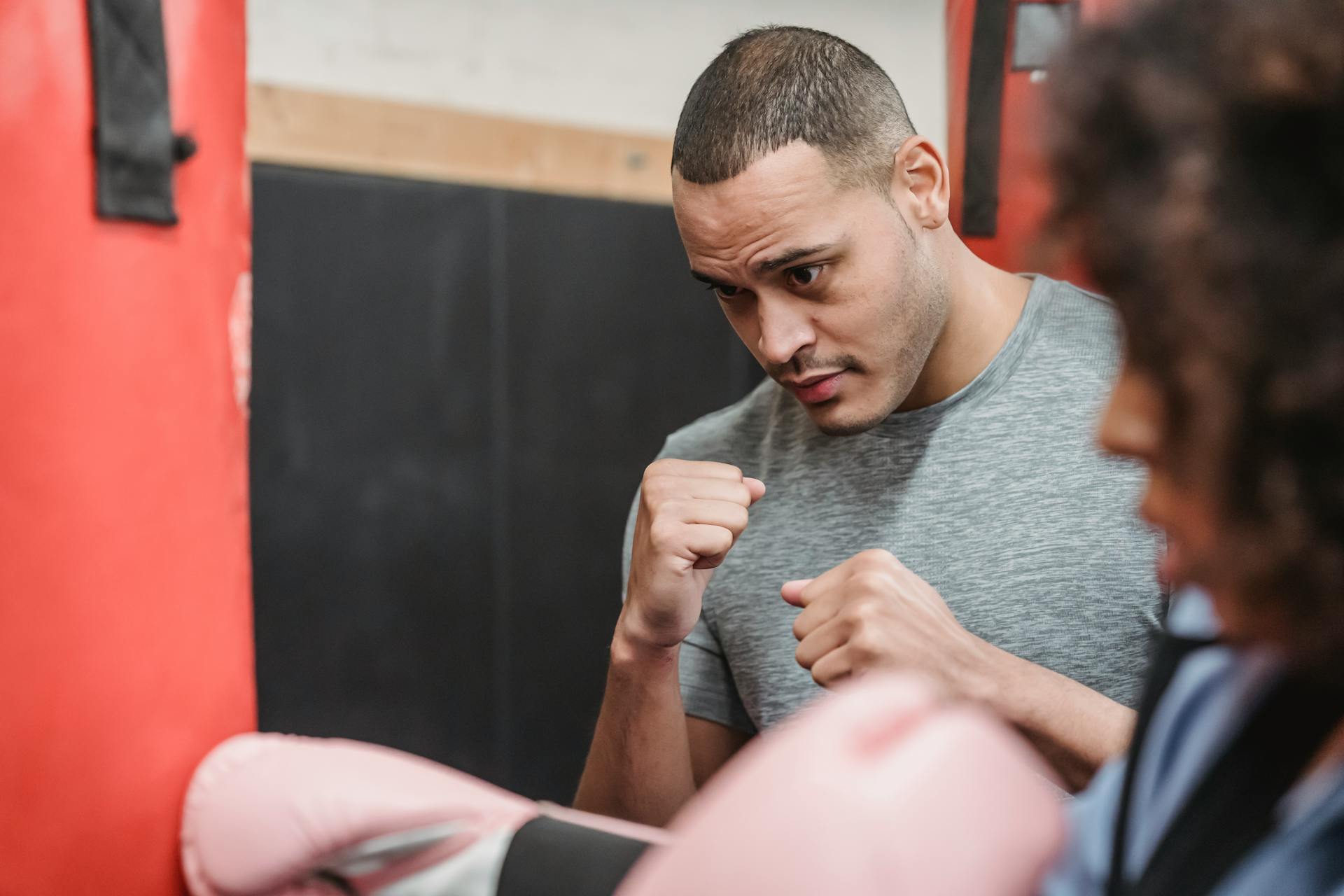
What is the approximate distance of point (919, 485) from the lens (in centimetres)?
127

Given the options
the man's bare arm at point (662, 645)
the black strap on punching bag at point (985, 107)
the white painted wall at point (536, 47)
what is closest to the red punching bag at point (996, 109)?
the black strap on punching bag at point (985, 107)

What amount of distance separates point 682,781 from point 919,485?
42cm

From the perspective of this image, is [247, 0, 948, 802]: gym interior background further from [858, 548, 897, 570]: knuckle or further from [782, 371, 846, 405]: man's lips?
[858, 548, 897, 570]: knuckle

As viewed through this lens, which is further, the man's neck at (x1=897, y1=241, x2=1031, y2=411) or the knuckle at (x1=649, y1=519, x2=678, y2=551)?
the man's neck at (x1=897, y1=241, x2=1031, y2=411)

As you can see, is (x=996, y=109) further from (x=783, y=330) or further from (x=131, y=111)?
(x=131, y=111)

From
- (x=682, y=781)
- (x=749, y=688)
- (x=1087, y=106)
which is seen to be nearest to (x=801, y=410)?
(x=749, y=688)

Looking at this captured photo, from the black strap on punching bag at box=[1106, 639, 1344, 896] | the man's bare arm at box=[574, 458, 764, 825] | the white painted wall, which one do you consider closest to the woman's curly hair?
the black strap on punching bag at box=[1106, 639, 1344, 896]

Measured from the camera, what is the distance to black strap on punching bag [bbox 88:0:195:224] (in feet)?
2.77

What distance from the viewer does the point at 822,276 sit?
119 cm

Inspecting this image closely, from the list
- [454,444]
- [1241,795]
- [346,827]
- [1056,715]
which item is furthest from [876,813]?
[454,444]

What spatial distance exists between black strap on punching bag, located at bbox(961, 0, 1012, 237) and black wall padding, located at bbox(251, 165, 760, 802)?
5.83 feet

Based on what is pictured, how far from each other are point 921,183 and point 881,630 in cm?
57

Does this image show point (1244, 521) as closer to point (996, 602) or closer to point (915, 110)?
point (996, 602)

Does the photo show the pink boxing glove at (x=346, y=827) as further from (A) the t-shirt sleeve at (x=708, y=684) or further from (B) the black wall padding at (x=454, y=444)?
(B) the black wall padding at (x=454, y=444)
